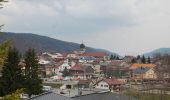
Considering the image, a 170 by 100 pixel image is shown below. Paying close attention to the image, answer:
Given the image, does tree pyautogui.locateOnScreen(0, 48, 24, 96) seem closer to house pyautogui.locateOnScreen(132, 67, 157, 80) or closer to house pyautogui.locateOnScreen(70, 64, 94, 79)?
house pyautogui.locateOnScreen(132, 67, 157, 80)

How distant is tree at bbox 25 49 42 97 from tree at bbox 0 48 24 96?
3249 millimetres

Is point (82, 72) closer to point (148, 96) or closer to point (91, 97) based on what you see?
point (148, 96)

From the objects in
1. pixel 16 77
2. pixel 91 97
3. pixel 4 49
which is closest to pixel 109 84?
pixel 16 77

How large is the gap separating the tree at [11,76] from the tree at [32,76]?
128 inches

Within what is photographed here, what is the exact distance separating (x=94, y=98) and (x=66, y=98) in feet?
18.4

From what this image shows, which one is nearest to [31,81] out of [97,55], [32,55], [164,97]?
[32,55]

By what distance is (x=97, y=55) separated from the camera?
174m

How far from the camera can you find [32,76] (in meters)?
42.8

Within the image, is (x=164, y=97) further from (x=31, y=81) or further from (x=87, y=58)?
(x=87, y=58)

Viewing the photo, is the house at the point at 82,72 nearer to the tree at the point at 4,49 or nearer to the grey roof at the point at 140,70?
the grey roof at the point at 140,70

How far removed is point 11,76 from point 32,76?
26.0 ft

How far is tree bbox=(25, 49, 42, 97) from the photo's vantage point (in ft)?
134

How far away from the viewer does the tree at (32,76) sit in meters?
40.8

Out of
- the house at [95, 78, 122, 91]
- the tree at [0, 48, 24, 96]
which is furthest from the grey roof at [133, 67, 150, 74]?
the tree at [0, 48, 24, 96]
